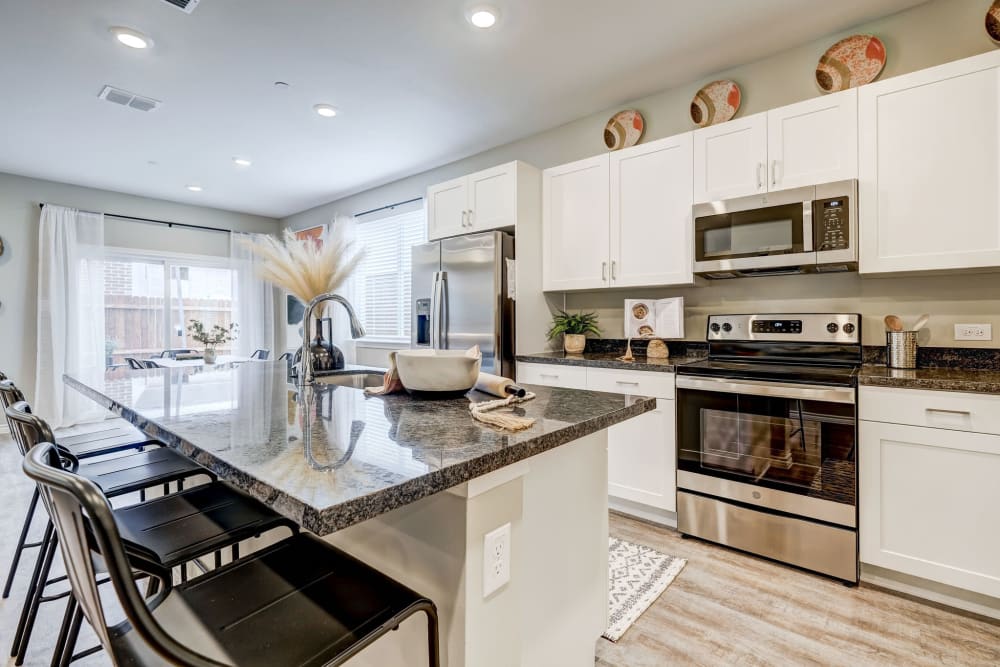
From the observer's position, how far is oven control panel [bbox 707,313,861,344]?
2457 millimetres

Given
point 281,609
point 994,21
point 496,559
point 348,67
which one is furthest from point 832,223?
point 348,67

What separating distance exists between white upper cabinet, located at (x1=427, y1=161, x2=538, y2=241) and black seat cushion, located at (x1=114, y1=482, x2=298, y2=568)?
2.53 m

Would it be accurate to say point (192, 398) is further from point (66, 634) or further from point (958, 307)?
point (958, 307)

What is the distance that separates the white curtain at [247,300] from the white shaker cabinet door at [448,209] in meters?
3.48

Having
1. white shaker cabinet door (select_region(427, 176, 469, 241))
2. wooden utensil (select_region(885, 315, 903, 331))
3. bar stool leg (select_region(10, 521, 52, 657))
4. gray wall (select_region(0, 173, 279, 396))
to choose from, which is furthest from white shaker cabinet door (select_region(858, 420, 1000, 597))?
gray wall (select_region(0, 173, 279, 396))

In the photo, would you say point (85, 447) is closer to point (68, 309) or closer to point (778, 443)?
point (778, 443)

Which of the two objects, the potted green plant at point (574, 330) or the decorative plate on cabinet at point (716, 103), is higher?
the decorative plate on cabinet at point (716, 103)

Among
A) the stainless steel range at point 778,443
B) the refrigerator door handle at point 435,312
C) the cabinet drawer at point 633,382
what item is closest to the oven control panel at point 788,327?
the stainless steel range at point 778,443

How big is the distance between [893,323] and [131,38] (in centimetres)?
415

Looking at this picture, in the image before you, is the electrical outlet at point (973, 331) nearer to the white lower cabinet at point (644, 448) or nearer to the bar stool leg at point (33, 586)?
the white lower cabinet at point (644, 448)

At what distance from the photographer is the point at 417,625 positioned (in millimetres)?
956

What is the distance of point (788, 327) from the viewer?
2.61 m

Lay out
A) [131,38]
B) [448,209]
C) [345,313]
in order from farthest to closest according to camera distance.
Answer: [345,313] < [448,209] < [131,38]

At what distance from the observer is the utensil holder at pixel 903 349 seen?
2.28 metres
